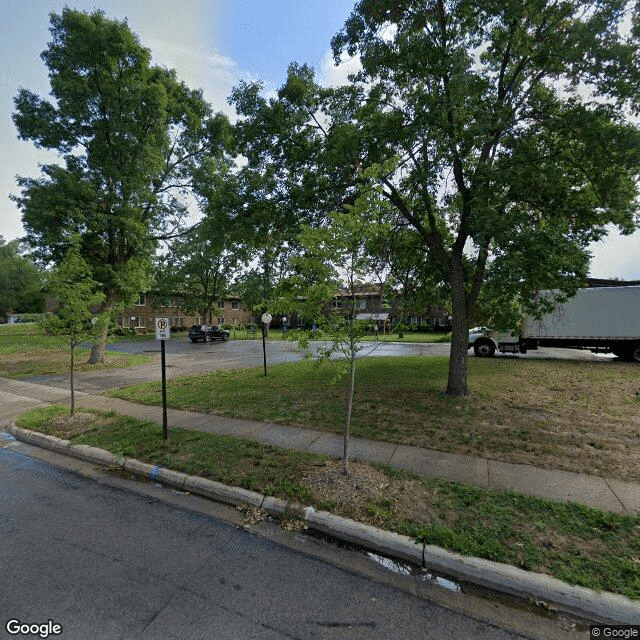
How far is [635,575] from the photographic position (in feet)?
8.80

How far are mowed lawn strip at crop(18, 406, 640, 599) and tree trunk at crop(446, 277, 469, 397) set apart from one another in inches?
185

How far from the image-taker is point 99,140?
45.4ft

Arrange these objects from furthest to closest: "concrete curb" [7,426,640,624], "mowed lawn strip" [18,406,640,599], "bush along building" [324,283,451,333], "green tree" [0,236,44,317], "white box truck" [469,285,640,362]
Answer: "green tree" [0,236,44,317]
"white box truck" [469,285,640,362]
"bush along building" [324,283,451,333]
"mowed lawn strip" [18,406,640,599]
"concrete curb" [7,426,640,624]

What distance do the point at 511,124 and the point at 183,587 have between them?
968cm

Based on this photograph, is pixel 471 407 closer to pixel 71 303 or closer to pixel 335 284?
pixel 335 284

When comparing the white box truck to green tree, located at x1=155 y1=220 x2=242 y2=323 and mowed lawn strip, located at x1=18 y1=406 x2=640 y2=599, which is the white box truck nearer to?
mowed lawn strip, located at x1=18 y1=406 x2=640 y2=599

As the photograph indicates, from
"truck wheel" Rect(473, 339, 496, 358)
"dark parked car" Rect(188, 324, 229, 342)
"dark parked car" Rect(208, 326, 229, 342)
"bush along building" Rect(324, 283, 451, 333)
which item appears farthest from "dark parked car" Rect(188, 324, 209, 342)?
"bush along building" Rect(324, 283, 451, 333)

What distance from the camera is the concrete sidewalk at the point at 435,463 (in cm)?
395

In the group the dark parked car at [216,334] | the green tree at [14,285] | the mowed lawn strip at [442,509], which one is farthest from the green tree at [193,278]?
the green tree at [14,285]

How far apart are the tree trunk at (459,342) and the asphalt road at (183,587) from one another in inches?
252

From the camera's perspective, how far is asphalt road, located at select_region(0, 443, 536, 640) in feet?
7.78

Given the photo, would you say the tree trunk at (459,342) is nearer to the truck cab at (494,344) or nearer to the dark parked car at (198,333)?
the truck cab at (494,344)

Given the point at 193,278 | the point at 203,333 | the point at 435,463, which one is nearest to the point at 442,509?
the point at 435,463

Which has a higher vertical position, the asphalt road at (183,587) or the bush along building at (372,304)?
the bush along building at (372,304)
